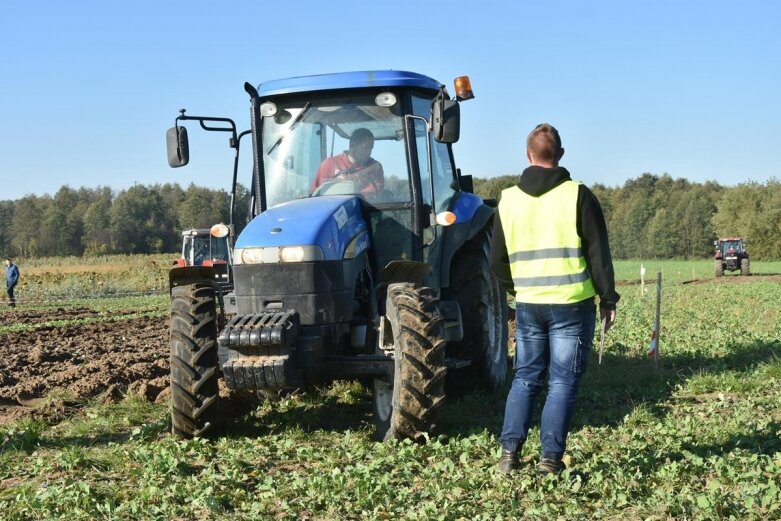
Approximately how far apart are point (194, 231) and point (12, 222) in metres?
50.4

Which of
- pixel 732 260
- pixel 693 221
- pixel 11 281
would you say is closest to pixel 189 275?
pixel 11 281

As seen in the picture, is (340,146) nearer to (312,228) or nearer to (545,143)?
(312,228)

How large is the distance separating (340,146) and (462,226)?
4.07ft

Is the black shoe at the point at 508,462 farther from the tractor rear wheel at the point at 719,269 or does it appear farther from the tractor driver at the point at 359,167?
the tractor rear wheel at the point at 719,269

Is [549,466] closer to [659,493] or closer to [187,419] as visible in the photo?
[659,493]

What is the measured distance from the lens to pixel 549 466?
502 cm

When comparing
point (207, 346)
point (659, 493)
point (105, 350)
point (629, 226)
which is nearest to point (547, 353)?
point (659, 493)

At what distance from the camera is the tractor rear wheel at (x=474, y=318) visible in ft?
25.8

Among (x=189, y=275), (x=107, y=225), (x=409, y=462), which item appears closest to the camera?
(x=409, y=462)

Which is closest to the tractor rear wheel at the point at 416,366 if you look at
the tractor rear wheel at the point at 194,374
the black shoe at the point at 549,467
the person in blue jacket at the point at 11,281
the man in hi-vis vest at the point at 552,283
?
the man in hi-vis vest at the point at 552,283

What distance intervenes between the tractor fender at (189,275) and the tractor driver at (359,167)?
109 cm

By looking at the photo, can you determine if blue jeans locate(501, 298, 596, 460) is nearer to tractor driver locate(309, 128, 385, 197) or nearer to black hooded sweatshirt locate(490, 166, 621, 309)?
black hooded sweatshirt locate(490, 166, 621, 309)

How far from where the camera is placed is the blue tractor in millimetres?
6066

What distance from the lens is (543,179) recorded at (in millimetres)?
5082
